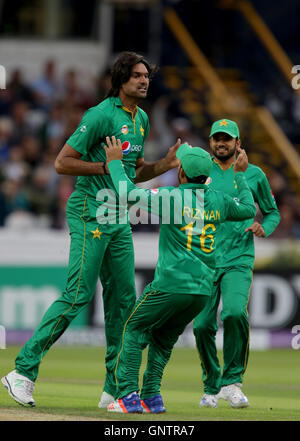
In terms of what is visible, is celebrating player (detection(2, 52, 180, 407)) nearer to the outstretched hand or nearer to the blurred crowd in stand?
the outstretched hand

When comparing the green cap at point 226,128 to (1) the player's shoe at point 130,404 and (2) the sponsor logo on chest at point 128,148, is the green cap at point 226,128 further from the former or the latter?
(1) the player's shoe at point 130,404

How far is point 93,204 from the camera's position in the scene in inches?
326

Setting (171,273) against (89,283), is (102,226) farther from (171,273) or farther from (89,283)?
(171,273)

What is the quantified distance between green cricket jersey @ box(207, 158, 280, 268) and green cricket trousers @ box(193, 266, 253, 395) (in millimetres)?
96

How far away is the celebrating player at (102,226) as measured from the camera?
319 inches

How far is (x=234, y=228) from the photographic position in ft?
31.0

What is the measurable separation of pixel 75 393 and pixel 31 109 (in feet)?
36.2

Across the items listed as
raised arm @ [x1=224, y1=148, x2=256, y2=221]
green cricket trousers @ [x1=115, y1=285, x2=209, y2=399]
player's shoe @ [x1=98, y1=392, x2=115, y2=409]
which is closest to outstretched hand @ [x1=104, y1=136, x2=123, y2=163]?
raised arm @ [x1=224, y1=148, x2=256, y2=221]

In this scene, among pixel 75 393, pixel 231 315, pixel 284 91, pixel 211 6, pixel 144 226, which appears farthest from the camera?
pixel 211 6

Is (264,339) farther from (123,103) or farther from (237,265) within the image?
(123,103)

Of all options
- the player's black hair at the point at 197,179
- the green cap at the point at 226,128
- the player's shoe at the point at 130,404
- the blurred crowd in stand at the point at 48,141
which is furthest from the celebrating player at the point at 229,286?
the blurred crowd in stand at the point at 48,141

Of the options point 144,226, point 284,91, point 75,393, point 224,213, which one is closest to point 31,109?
point 144,226

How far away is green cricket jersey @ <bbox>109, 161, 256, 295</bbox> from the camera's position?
299 inches
